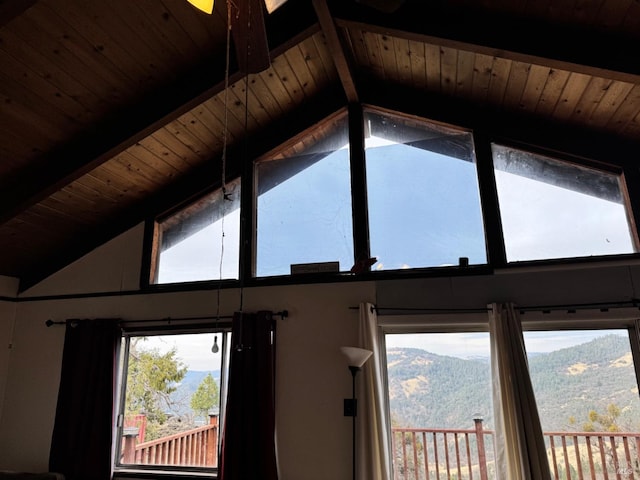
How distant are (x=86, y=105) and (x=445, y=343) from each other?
305 cm

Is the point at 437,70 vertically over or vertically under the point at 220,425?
over

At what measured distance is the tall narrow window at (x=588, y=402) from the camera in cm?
295

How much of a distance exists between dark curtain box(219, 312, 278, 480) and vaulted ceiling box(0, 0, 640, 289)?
1.47m

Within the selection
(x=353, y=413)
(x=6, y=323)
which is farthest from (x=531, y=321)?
(x=6, y=323)

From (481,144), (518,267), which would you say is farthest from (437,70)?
(518,267)

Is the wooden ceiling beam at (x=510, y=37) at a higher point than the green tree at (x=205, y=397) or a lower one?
higher

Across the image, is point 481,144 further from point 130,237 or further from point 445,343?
point 130,237

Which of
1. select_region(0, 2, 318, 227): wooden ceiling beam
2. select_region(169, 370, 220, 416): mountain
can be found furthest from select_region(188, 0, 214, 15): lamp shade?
select_region(169, 370, 220, 416): mountain

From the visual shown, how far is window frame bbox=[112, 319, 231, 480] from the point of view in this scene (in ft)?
11.9

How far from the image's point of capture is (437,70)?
3.48 m

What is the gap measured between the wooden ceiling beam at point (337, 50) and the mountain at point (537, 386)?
7.07 feet

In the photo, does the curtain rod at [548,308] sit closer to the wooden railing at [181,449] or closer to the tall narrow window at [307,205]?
the tall narrow window at [307,205]

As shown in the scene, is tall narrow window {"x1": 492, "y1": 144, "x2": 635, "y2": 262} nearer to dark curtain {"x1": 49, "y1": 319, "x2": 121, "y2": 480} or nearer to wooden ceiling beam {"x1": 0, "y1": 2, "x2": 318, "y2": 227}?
wooden ceiling beam {"x1": 0, "y1": 2, "x2": 318, "y2": 227}

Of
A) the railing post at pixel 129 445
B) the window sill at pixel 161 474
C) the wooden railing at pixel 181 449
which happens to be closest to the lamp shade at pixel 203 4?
the wooden railing at pixel 181 449
